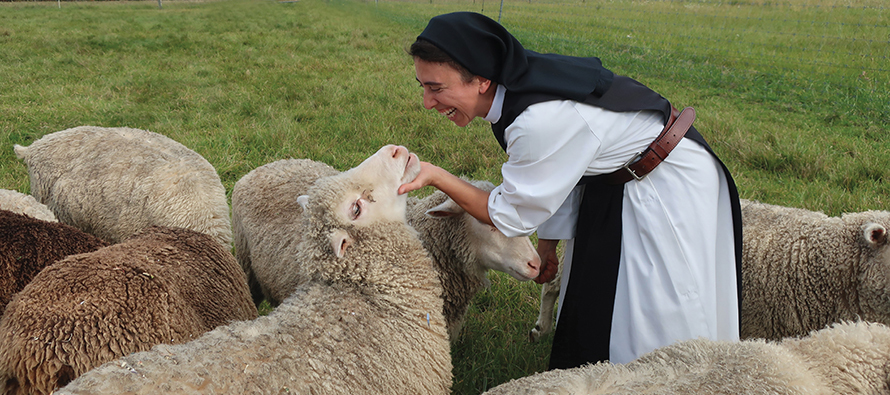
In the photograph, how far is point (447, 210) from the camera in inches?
109

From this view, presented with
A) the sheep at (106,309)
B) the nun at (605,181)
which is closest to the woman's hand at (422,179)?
the nun at (605,181)

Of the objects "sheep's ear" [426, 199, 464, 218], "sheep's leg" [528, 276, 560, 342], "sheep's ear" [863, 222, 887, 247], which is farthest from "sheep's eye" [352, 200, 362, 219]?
"sheep's ear" [863, 222, 887, 247]

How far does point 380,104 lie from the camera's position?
7469 millimetres

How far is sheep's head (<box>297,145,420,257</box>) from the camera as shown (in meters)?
2.35

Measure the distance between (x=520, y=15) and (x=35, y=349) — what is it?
1248 cm

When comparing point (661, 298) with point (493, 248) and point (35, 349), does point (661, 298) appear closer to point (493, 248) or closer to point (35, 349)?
point (493, 248)

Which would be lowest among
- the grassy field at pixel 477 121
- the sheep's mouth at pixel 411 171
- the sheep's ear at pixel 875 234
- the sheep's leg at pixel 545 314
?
the sheep's leg at pixel 545 314

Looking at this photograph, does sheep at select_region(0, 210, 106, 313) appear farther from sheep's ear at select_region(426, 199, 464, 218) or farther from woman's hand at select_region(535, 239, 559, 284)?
woman's hand at select_region(535, 239, 559, 284)

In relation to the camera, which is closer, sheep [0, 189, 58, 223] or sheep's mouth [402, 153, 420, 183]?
sheep's mouth [402, 153, 420, 183]

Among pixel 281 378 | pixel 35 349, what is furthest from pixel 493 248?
pixel 35 349

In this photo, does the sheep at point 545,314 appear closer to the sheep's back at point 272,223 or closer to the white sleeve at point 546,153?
the white sleeve at point 546,153

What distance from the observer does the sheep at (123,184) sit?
338 centimetres

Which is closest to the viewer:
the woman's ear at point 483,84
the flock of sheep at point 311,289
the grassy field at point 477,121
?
the flock of sheep at point 311,289

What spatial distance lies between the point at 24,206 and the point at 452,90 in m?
2.85
